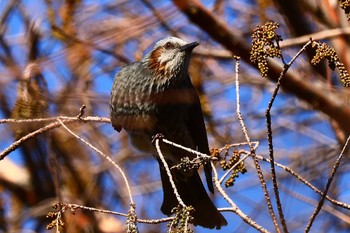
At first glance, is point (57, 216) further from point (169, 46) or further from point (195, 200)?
point (169, 46)

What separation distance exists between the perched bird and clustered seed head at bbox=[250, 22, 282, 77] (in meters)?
1.96

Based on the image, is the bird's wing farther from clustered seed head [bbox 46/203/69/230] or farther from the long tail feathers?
clustered seed head [bbox 46/203/69/230]

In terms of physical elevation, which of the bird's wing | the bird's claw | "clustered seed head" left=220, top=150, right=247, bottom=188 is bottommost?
"clustered seed head" left=220, top=150, right=247, bottom=188

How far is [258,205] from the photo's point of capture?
5809 mm

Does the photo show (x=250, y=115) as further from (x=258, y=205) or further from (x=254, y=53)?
(x=254, y=53)

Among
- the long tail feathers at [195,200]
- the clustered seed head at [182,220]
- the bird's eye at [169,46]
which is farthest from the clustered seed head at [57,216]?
the bird's eye at [169,46]

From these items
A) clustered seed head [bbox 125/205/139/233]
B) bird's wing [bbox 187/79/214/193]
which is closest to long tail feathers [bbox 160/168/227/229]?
bird's wing [bbox 187/79/214/193]

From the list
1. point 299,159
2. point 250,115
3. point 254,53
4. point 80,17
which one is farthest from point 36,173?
point 254,53

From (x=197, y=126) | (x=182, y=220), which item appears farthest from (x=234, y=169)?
(x=197, y=126)

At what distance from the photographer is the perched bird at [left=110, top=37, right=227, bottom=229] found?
4180mm

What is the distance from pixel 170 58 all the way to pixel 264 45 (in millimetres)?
2273

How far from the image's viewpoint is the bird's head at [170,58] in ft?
14.4

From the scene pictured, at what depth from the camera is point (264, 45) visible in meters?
2.22

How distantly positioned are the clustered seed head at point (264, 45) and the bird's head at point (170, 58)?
2.04 meters
